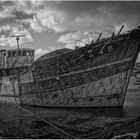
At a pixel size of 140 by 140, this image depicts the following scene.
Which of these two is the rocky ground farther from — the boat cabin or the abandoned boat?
the boat cabin

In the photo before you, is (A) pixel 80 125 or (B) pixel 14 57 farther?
(B) pixel 14 57

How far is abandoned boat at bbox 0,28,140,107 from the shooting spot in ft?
39.2

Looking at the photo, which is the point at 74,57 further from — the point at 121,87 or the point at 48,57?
the point at 121,87

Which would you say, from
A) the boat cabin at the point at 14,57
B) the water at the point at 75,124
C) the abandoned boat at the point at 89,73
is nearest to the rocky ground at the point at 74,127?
the water at the point at 75,124

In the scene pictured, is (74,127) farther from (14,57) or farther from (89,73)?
(14,57)

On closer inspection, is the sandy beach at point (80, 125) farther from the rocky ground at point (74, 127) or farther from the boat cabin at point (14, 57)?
the boat cabin at point (14, 57)

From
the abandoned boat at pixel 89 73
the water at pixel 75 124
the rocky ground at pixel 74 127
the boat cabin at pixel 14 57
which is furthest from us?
the boat cabin at pixel 14 57

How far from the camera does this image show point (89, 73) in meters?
12.4

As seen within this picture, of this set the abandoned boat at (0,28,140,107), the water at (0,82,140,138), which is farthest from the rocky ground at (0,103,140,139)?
the abandoned boat at (0,28,140,107)

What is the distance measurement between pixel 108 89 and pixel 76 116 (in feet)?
9.99

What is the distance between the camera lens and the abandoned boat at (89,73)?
11.9 m

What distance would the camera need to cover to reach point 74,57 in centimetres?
1243

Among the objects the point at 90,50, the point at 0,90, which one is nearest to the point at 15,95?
the point at 0,90

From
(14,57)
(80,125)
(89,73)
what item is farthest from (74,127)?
(14,57)
